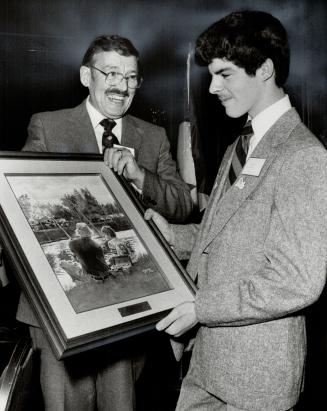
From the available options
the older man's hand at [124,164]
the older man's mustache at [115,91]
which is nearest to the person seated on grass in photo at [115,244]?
the older man's hand at [124,164]

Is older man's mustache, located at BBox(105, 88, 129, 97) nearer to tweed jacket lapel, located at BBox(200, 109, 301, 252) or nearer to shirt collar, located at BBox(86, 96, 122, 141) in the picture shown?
shirt collar, located at BBox(86, 96, 122, 141)

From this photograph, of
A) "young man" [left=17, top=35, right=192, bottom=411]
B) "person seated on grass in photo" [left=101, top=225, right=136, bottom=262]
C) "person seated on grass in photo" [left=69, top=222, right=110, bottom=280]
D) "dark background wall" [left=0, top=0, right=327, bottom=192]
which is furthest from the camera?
"dark background wall" [left=0, top=0, right=327, bottom=192]

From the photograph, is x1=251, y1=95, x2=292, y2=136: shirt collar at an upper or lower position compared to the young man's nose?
lower

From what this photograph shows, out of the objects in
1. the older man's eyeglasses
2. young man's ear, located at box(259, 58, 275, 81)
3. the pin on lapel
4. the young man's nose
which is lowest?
the pin on lapel

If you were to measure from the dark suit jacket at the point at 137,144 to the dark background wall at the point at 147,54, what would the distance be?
50 cm

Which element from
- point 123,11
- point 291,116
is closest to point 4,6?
point 123,11

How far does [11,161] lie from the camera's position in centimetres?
122

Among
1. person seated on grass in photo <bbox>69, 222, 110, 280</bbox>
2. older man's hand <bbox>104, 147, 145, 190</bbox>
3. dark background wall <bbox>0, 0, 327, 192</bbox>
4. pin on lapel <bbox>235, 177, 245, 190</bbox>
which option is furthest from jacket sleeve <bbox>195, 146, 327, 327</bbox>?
dark background wall <bbox>0, 0, 327, 192</bbox>

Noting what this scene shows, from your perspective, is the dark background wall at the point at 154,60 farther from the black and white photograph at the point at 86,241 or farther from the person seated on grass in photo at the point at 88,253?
the person seated on grass in photo at the point at 88,253

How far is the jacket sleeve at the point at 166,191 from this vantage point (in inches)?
67.5

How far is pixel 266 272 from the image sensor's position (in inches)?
44.5

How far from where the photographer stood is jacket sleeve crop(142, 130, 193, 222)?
171 cm

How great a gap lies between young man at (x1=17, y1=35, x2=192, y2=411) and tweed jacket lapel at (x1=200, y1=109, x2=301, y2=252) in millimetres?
425

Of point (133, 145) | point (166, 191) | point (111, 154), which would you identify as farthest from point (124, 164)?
point (133, 145)
